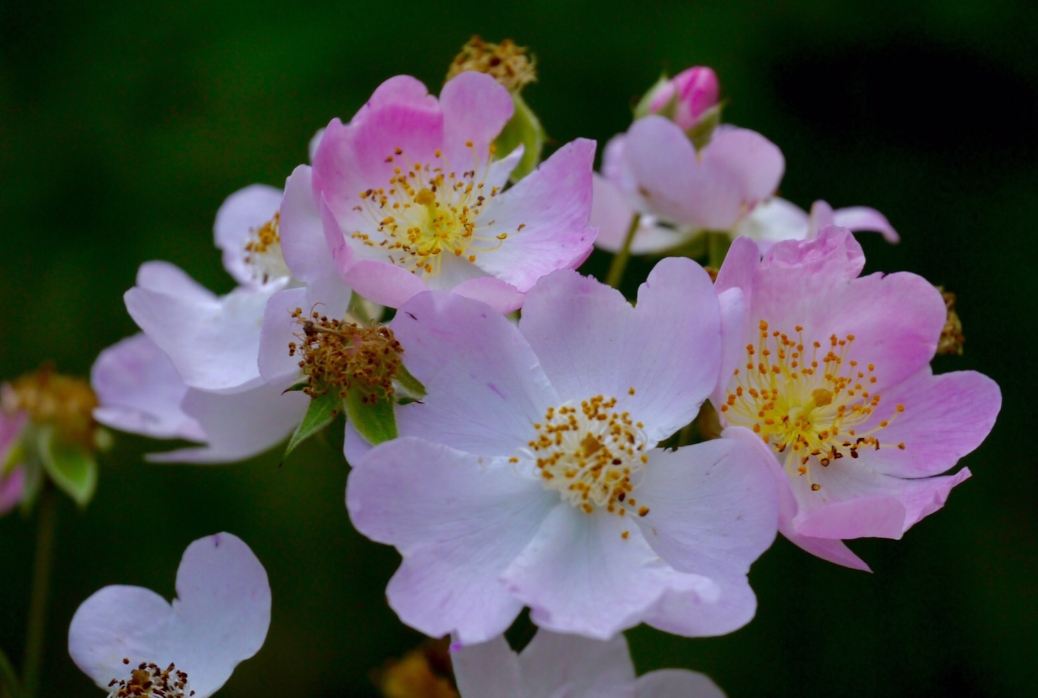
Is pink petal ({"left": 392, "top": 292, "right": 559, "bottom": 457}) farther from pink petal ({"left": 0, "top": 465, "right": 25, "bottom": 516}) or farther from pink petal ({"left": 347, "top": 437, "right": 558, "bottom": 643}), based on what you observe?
pink petal ({"left": 0, "top": 465, "right": 25, "bottom": 516})

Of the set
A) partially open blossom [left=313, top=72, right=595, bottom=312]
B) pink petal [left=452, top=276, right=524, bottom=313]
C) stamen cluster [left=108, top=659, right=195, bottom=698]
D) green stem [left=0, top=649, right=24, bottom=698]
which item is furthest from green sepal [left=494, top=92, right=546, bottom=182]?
green stem [left=0, top=649, right=24, bottom=698]

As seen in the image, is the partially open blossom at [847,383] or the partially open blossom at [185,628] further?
the partially open blossom at [847,383]

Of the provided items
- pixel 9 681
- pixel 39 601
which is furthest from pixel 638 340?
pixel 39 601

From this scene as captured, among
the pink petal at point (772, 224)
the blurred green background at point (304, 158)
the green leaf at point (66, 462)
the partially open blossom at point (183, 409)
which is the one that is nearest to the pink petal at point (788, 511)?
the partially open blossom at point (183, 409)

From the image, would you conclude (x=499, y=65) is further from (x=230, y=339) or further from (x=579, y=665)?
(x=579, y=665)

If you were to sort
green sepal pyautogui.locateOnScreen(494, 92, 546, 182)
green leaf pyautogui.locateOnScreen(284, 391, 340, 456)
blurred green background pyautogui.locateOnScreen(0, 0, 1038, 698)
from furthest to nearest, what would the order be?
blurred green background pyautogui.locateOnScreen(0, 0, 1038, 698), green sepal pyautogui.locateOnScreen(494, 92, 546, 182), green leaf pyautogui.locateOnScreen(284, 391, 340, 456)

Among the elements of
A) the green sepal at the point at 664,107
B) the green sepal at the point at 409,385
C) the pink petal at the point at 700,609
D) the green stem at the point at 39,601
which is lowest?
the green stem at the point at 39,601

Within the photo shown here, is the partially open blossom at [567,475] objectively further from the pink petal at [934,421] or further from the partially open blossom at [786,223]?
the partially open blossom at [786,223]
